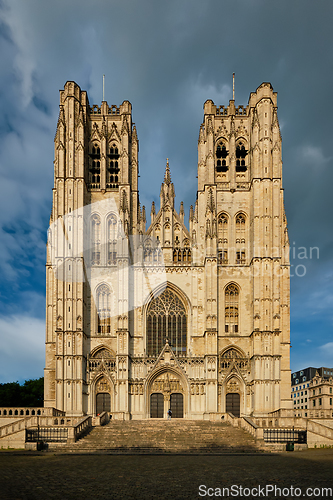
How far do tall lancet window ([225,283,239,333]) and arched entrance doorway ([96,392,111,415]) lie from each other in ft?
39.7

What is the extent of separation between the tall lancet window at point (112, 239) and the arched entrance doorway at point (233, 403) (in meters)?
15.9

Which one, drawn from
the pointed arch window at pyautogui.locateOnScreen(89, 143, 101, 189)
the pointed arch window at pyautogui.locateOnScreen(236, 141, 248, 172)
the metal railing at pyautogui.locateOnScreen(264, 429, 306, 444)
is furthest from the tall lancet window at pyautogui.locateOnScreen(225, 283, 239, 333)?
the metal railing at pyautogui.locateOnScreen(264, 429, 306, 444)

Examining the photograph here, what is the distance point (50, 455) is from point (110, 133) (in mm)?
35533

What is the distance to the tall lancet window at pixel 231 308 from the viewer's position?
49.9m

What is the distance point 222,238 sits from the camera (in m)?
52.3

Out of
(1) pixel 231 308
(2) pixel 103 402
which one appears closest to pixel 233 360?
(1) pixel 231 308

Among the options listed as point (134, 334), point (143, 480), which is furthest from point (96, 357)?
point (143, 480)

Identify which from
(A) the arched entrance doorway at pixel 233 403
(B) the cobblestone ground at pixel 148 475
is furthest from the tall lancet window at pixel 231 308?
(B) the cobblestone ground at pixel 148 475

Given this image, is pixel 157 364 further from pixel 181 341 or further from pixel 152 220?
pixel 152 220

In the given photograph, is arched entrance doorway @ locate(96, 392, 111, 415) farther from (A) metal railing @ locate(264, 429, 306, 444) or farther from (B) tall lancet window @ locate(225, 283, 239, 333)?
(A) metal railing @ locate(264, 429, 306, 444)

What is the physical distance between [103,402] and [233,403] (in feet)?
37.1

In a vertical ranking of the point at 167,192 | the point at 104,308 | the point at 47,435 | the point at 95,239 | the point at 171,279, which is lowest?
the point at 47,435

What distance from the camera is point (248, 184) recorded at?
174 feet

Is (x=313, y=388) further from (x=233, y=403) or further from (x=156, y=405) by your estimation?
(x=156, y=405)
